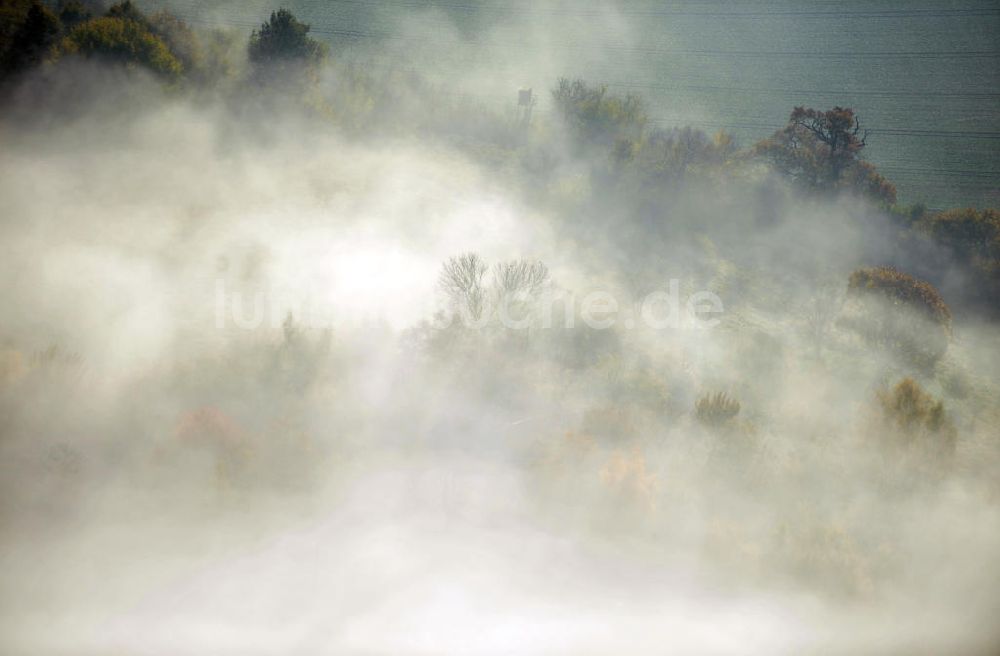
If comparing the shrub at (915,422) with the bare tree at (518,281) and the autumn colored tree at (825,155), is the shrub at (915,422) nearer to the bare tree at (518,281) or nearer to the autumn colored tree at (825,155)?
the bare tree at (518,281)

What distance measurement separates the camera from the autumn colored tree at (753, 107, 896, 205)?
120 feet

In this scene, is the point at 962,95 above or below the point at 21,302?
above

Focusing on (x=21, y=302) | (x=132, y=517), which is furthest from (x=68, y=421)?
(x=21, y=302)

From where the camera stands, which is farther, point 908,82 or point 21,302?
point 908,82

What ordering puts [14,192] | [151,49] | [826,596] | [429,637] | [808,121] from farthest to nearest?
1. [808,121]
2. [151,49]
3. [14,192]
4. [826,596]
5. [429,637]

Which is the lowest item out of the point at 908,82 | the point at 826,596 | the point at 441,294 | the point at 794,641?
the point at 794,641

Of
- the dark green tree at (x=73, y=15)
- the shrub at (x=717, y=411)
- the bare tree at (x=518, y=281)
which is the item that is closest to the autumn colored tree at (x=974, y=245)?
the shrub at (x=717, y=411)

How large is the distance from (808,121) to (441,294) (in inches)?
1261

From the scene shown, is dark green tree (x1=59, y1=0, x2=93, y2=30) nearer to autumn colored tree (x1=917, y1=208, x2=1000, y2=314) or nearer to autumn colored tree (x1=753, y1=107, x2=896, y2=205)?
autumn colored tree (x1=753, y1=107, x2=896, y2=205)

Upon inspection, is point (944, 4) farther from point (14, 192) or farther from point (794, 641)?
point (14, 192)

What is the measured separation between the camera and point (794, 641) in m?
14.8

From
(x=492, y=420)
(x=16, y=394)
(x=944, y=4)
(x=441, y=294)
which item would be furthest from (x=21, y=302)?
(x=944, y=4)

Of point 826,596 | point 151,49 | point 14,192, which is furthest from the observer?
point 151,49

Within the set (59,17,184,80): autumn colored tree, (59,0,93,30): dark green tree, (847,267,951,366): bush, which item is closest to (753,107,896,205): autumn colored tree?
(847,267,951,366): bush
